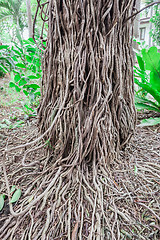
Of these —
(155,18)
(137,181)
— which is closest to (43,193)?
(137,181)

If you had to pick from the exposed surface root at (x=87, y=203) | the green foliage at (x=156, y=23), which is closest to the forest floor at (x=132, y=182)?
the exposed surface root at (x=87, y=203)

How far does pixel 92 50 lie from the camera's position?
79cm

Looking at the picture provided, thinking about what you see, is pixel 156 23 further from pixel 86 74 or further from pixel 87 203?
pixel 87 203

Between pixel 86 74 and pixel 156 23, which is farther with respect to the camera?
pixel 156 23

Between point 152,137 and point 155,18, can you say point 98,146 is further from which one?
point 155,18

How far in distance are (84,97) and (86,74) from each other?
12 cm

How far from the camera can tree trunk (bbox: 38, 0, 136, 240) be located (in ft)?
2.48

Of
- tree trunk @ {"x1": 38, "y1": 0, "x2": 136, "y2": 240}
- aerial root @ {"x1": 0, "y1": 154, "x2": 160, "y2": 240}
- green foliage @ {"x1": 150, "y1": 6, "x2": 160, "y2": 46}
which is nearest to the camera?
aerial root @ {"x1": 0, "y1": 154, "x2": 160, "y2": 240}

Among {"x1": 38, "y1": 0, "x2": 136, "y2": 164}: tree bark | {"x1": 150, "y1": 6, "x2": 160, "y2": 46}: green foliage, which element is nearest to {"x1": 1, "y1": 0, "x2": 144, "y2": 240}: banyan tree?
{"x1": 38, "y1": 0, "x2": 136, "y2": 164}: tree bark

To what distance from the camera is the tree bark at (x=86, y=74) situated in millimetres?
793

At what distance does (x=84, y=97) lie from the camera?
871 millimetres

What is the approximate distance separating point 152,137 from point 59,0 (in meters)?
1.05

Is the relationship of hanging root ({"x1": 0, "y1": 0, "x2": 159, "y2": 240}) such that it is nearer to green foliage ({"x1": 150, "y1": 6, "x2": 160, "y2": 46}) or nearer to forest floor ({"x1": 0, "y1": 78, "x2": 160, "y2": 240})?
forest floor ({"x1": 0, "y1": 78, "x2": 160, "y2": 240})

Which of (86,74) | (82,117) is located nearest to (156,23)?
(86,74)
